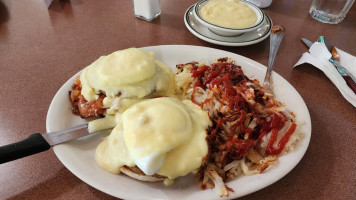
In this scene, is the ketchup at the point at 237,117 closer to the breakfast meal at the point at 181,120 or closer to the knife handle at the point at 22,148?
the breakfast meal at the point at 181,120

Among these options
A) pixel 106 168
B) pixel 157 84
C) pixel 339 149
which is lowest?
pixel 339 149

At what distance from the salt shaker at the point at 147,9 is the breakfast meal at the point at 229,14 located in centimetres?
41

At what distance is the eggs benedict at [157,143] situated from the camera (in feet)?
3.38

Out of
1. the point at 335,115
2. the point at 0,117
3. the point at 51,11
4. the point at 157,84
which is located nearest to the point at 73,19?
the point at 51,11

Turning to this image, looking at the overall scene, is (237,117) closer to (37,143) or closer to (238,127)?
(238,127)

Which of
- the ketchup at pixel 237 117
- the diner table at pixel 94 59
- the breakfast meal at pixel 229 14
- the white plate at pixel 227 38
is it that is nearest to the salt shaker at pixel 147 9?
the diner table at pixel 94 59

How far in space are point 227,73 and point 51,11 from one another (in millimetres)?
1805

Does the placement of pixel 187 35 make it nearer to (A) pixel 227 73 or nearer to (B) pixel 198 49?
(B) pixel 198 49

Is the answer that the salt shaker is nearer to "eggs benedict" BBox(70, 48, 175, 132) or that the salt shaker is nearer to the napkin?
"eggs benedict" BBox(70, 48, 175, 132)

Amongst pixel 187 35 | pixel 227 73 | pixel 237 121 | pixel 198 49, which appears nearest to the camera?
pixel 237 121

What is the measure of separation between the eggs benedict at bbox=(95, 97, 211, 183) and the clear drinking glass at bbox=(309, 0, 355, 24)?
1854 millimetres

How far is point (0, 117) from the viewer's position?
1477 millimetres

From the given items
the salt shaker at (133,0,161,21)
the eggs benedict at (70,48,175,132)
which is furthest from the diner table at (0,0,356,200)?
the eggs benedict at (70,48,175,132)

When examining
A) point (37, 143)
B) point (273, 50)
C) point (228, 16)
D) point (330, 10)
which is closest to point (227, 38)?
point (228, 16)
